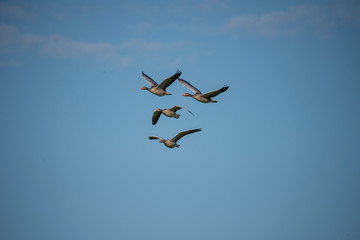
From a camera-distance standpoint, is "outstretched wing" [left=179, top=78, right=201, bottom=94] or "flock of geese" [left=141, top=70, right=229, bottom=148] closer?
"flock of geese" [left=141, top=70, right=229, bottom=148]

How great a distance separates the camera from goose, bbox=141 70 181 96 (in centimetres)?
4330

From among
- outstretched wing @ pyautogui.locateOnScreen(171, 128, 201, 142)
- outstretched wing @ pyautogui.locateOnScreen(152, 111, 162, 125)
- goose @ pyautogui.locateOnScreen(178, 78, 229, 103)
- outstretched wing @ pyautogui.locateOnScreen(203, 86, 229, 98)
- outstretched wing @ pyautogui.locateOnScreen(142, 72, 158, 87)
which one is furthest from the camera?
outstretched wing @ pyautogui.locateOnScreen(142, 72, 158, 87)

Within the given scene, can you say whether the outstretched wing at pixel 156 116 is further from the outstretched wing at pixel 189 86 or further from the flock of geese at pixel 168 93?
the outstretched wing at pixel 189 86

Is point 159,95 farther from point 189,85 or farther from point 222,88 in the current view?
point 222,88

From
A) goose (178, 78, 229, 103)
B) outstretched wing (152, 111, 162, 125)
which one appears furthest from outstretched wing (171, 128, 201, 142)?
goose (178, 78, 229, 103)

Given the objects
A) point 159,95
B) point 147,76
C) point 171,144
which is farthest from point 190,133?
point 147,76

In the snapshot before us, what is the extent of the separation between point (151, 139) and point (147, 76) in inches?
314

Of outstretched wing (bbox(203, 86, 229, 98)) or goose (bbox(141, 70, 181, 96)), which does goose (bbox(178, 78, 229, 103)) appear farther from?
goose (bbox(141, 70, 181, 96))

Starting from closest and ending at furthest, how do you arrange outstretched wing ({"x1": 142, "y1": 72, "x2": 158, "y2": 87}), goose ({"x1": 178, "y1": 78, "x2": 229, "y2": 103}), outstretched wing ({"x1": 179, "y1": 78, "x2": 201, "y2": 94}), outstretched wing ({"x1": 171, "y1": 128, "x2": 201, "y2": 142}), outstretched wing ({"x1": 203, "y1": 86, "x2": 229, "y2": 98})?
outstretched wing ({"x1": 171, "y1": 128, "x2": 201, "y2": 142}), outstretched wing ({"x1": 203, "y1": 86, "x2": 229, "y2": 98}), goose ({"x1": 178, "y1": 78, "x2": 229, "y2": 103}), outstretched wing ({"x1": 179, "y1": 78, "x2": 201, "y2": 94}), outstretched wing ({"x1": 142, "y1": 72, "x2": 158, "y2": 87})

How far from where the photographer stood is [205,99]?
45.6 m

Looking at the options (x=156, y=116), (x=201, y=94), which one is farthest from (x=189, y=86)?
(x=156, y=116)

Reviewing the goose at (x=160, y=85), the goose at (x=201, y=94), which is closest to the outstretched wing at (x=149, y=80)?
the goose at (x=160, y=85)

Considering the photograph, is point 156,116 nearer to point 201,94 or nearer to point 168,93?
point 168,93

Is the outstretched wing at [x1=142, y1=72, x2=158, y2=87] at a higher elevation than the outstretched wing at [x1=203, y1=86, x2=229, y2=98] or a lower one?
higher
